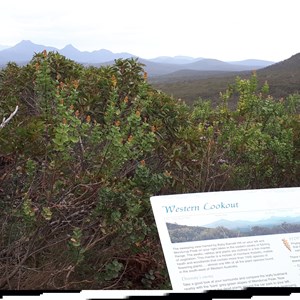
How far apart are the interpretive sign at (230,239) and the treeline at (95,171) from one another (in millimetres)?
672

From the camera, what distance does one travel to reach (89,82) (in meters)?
5.03

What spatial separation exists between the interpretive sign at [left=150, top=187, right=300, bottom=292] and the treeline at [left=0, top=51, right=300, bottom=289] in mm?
672

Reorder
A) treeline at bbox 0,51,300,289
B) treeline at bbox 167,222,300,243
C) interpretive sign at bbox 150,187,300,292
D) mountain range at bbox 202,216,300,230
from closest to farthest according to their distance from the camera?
interpretive sign at bbox 150,187,300,292, treeline at bbox 167,222,300,243, mountain range at bbox 202,216,300,230, treeline at bbox 0,51,300,289

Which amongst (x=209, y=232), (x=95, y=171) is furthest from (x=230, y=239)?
(x=95, y=171)

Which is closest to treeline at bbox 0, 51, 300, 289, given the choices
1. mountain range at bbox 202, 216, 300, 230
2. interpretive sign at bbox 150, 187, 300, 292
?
interpretive sign at bbox 150, 187, 300, 292

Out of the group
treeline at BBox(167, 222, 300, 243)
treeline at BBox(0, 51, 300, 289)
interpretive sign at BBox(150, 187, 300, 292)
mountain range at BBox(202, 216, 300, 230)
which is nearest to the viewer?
interpretive sign at BBox(150, 187, 300, 292)

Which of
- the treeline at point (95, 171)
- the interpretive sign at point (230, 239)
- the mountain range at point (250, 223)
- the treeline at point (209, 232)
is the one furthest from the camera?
the treeline at point (95, 171)

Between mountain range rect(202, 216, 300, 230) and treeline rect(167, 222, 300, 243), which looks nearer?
treeline rect(167, 222, 300, 243)

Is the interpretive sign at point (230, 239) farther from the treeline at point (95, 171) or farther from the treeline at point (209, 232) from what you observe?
the treeline at point (95, 171)

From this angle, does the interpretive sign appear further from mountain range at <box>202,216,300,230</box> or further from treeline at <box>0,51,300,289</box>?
treeline at <box>0,51,300,289</box>

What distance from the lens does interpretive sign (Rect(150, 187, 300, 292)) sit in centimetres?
262

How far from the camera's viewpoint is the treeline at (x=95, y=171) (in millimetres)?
3609

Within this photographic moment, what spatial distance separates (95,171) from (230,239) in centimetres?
146

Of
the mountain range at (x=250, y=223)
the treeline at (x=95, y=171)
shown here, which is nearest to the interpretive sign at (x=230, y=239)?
the mountain range at (x=250, y=223)
